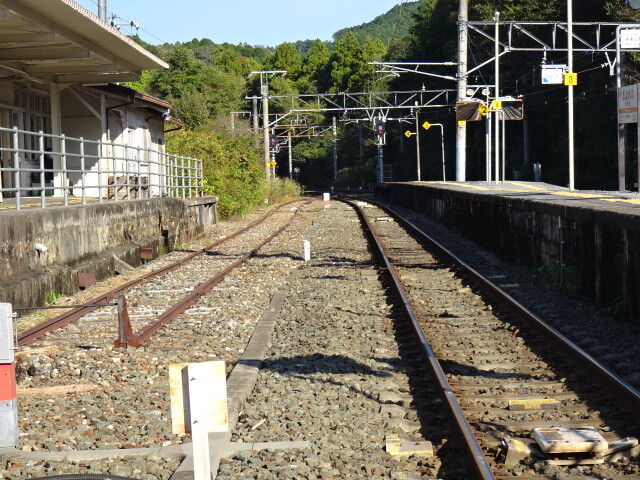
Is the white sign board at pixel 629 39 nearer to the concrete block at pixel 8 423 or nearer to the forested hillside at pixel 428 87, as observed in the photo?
the concrete block at pixel 8 423

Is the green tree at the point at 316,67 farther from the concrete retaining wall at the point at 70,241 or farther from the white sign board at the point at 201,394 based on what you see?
the white sign board at the point at 201,394

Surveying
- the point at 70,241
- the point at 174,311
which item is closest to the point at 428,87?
the point at 70,241

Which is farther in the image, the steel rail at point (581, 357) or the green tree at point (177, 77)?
the green tree at point (177, 77)

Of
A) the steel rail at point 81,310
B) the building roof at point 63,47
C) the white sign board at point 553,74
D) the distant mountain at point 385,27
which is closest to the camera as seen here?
the steel rail at point 81,310

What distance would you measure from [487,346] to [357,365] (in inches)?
63.0

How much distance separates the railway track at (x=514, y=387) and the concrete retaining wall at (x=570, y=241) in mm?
1310

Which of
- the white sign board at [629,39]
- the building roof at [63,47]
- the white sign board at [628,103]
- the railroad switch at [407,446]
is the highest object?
the building roof at [63,47]

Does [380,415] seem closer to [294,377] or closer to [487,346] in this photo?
[294,377]

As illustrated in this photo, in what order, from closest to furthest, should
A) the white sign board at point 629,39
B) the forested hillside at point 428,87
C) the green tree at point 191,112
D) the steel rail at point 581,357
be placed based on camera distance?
the steel rail at point 581,357
the white sign board at point 629,39
the forested hillside at point 428,87
the green tree at point 191,112

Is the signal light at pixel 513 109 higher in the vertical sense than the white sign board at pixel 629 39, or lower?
lower

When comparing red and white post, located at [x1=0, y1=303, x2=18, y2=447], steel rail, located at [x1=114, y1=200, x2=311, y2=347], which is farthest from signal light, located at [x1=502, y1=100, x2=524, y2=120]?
red and white post, located at [x1=0, y1=303, x2=18, y2=447]

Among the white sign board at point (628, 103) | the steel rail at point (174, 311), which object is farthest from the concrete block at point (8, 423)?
the white sign board at point (628, 103)

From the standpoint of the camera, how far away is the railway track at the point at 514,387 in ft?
18.0

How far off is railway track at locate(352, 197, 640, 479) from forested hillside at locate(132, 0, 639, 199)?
24049 millimetres
